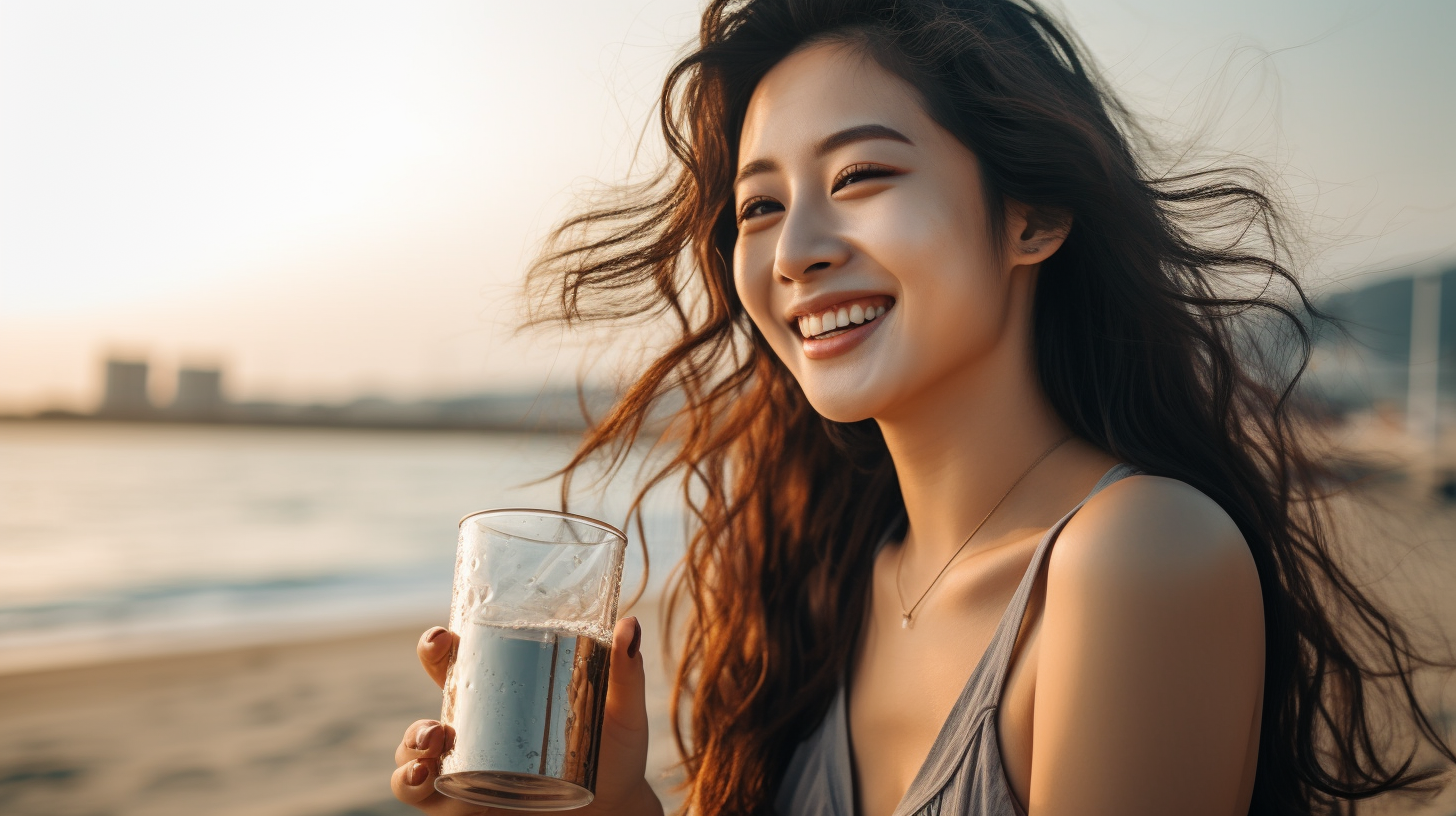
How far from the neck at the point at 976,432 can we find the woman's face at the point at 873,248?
1.2 inches

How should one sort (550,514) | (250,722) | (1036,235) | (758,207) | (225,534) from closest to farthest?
(550,514) → (1036,235) → (758,207) → (250,722) → (225,534)

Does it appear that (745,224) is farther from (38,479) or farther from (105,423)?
(105,423)

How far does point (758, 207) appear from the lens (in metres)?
1.86

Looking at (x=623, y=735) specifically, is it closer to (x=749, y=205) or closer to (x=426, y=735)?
(x=426, y=735)

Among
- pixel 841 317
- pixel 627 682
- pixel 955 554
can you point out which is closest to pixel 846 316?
pixel 841 317

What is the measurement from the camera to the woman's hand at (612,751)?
1.45 metres

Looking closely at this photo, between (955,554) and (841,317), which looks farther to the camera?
(955,554)

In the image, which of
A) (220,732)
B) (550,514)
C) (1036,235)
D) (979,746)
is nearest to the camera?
(550,514)

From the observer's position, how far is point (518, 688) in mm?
1299

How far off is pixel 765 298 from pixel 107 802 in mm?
3316

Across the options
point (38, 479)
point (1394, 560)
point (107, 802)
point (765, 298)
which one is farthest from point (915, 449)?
point (38, 479)

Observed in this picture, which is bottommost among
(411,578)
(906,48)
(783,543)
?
(411,578)

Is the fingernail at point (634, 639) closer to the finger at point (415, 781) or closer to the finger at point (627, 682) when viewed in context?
the finger at point (627, 682)

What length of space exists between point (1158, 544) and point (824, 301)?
65 centimetres
